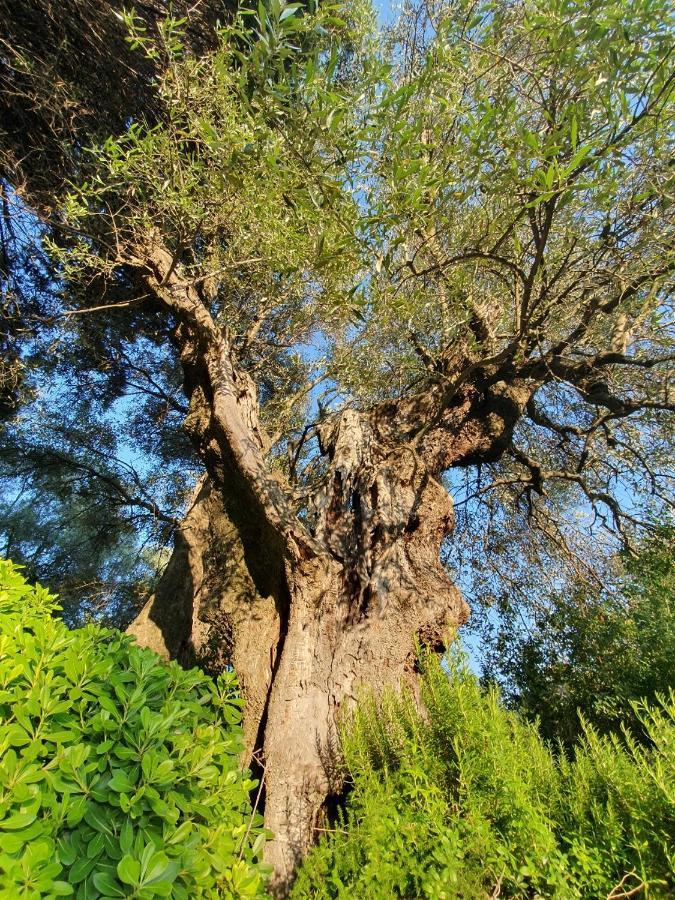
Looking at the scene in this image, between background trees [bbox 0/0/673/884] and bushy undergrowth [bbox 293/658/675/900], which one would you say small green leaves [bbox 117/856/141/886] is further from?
background trees [bbox 0/0/673/884]

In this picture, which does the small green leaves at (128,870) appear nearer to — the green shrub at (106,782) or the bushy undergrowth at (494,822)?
the green shrub at (106,782)

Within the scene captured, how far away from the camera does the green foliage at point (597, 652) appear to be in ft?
14.4

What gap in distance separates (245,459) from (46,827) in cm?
296

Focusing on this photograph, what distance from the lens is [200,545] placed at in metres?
5.74

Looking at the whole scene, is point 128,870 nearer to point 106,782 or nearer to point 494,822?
point 106,782

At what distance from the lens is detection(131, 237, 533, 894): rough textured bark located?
3.21m

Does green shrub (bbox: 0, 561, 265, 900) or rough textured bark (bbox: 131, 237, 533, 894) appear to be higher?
rough textured bark (bbox: 131, 237, 533, 894)

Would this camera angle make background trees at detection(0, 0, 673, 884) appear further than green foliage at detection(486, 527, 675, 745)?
No

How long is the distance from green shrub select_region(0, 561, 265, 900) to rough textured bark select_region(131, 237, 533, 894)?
3.17ft

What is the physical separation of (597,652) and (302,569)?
3.84m

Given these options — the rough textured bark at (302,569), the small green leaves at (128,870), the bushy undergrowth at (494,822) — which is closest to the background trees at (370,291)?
the rough textured bark at (302,569)

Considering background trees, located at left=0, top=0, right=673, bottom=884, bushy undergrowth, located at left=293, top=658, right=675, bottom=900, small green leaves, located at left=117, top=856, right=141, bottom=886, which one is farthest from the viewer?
background trees, located at left=0, top=0, right=673, bottom=884

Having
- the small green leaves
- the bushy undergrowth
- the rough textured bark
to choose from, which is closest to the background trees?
the rough textured bark

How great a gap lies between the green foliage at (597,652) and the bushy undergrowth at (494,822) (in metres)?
2.43
